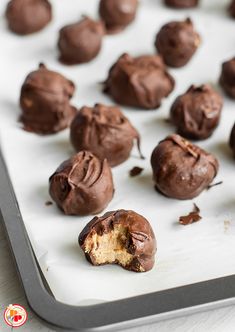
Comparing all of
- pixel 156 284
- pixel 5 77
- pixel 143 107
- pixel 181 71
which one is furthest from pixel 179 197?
pixel 5 77

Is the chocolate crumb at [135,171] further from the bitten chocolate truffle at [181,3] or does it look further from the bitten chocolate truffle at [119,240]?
the bitten chocolate truffle at [181,3]

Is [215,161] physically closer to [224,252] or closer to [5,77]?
[224,252]

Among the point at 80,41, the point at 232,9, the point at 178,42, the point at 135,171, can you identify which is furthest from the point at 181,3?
the point at 135,171

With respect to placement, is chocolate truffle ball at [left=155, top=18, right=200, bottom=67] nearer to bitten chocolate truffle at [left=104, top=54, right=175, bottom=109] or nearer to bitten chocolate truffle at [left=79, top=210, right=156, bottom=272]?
bitten chocolate truffle at [left=104, top=54, right=175, bottom=109]

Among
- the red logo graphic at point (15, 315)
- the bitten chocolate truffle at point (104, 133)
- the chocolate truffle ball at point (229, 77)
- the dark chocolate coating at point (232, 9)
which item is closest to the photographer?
the red logo graphic at point (15, 315)

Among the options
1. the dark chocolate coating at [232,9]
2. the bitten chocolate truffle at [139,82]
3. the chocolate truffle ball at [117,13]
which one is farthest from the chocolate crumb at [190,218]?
the dark chocolate coating at [232,9]
